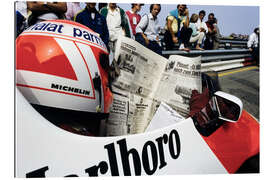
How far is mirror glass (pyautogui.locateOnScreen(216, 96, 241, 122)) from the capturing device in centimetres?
134

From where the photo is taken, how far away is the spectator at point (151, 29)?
139 cm

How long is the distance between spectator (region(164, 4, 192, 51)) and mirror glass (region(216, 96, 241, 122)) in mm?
423

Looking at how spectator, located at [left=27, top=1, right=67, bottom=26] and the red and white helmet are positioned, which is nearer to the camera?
the red and white helmet

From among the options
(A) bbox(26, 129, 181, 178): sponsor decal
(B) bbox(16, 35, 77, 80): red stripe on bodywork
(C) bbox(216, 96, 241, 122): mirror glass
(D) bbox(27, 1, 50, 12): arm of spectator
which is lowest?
(A) bbox(26, 129, 181, 178): sponsor decal

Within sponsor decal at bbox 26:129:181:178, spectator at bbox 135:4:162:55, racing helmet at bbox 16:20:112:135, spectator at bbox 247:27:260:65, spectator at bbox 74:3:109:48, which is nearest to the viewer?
racing helmet at bbox 16:20:112:135

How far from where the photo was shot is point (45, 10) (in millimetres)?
1229

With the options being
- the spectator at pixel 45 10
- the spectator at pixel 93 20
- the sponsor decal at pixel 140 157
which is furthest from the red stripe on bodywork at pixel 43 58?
the sponsor decal at pixel 140 157

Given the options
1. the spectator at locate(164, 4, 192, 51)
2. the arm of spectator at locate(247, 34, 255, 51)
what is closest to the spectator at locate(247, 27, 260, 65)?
the arm of spectator at locate(247, 34, 255, 51)

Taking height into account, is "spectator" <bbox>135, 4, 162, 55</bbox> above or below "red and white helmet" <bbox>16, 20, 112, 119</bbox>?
above

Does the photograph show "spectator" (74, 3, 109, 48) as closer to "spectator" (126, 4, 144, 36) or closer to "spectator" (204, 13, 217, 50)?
"spectator" (126, 4, 144, 36)

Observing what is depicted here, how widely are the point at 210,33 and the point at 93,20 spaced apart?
2.70 ft

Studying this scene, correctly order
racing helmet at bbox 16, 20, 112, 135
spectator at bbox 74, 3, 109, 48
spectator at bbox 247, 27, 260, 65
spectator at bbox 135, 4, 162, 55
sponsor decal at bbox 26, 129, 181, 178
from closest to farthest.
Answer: racing helmet at bbox 16, 20, 112, 135
sponsor decal at bbox 26, 129, 181, 178
spectator at bbox 74, 3, 109, 48
spectator at bbox 135, 4, 162, 55
spectator at bbox 247, 27, 260, 65

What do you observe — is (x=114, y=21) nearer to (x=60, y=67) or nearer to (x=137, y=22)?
(x=137, y=22)

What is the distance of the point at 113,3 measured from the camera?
1.34m
